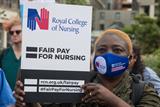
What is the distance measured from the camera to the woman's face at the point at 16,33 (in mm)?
6246

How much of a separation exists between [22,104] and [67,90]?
0.31 metres

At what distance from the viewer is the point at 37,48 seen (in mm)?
3562

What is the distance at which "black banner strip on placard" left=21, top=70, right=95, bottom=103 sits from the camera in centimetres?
354

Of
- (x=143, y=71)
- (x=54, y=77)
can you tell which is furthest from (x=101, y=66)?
(x=143, y=71)

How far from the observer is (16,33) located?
6297mm

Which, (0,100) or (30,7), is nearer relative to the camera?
(30,7)

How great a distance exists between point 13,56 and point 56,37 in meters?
2.73

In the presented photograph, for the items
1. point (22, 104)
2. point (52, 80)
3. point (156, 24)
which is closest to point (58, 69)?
point (52, 80)

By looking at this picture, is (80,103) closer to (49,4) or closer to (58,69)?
(58,69)

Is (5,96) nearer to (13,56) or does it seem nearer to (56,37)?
(56,37)

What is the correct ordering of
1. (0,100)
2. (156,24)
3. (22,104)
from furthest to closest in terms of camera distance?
(156,24)
(0,100)
(22,104)

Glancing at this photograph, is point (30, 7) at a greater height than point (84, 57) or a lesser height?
greater

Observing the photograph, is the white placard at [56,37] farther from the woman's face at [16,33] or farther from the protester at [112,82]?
the woman's face at [16,33]

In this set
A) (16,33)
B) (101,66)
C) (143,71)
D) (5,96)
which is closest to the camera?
(101,66)
